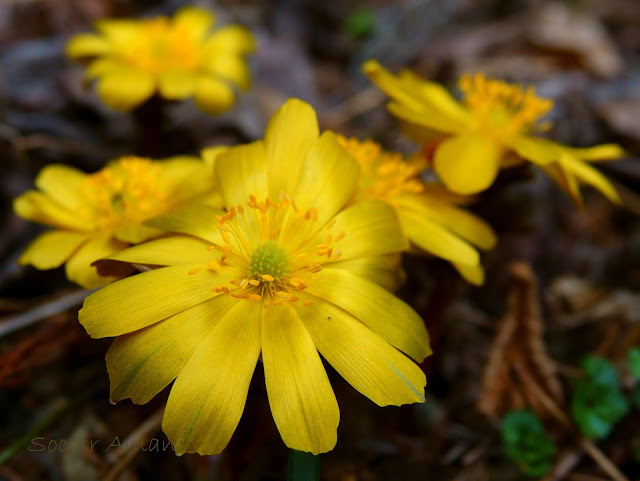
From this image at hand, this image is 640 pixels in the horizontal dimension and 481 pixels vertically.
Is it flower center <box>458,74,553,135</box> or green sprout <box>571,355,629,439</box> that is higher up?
flower center <box>458,74,553,135</box>

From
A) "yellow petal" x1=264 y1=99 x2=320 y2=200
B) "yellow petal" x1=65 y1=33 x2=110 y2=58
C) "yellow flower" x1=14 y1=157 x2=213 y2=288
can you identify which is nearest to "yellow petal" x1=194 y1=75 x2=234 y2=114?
"yellow petal" x1=65 y1=33 x2=110 y2=58

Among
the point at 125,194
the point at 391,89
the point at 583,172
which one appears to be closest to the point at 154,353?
the point at 125,194

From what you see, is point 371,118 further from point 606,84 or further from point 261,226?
point 261,226

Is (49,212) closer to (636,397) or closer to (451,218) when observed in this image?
(451,218)

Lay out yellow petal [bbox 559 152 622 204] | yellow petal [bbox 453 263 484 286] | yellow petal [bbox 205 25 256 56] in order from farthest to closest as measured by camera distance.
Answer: yellow petal [bbox 205 25 256 56] → yellow petal [bbox 559 152 622 204] → yellow petal [bbox 453 263 484 286]

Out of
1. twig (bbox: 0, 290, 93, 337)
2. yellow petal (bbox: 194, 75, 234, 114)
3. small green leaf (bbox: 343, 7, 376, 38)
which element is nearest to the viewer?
twig (bbox: 0, 290, 93, 337)

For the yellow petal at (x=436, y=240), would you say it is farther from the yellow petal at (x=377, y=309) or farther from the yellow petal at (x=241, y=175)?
the yellow petal at (x=241, y=175)

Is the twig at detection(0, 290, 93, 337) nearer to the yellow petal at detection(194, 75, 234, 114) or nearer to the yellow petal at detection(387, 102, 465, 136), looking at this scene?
the yellow petal at detection(194, 75, 234, 114)
